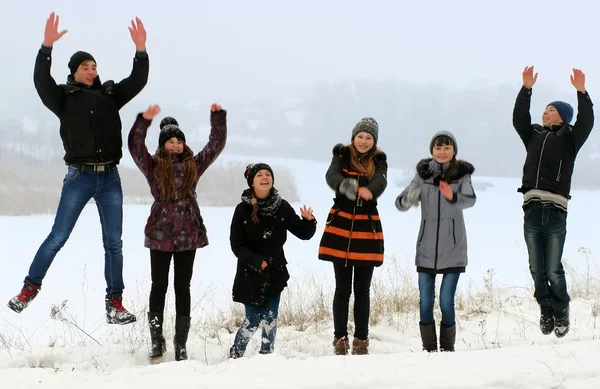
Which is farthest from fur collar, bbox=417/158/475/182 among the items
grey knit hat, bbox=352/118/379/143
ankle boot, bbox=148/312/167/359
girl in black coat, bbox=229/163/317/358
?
ankle boot, bbox=148/312/167/359

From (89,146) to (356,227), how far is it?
2652 millimetres

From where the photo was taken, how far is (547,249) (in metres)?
5.86

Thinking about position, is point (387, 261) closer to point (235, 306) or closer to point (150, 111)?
point (235, 306)

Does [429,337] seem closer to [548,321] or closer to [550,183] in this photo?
[548,321]

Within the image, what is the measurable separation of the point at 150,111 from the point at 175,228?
1.16 m

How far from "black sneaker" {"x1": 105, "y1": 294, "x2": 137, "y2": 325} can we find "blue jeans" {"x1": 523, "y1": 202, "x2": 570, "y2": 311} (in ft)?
13.6

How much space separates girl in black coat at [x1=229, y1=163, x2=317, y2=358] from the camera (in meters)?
5.04

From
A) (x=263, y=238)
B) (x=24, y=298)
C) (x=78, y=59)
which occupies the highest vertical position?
(x=78, y=59)

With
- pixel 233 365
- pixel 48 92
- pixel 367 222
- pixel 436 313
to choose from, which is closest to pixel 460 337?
pixel 436 313

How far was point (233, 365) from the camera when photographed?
4340 millimetres

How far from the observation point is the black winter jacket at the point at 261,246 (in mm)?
5039

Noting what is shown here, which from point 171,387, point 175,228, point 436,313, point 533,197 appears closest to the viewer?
point 171,387

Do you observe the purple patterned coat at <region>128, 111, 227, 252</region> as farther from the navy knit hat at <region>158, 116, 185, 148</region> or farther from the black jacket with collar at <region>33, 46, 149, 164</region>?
the black jacket with collar at <region>33, 46, 149, 164</region>

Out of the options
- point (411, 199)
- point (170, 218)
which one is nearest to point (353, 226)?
point (411, 199)
